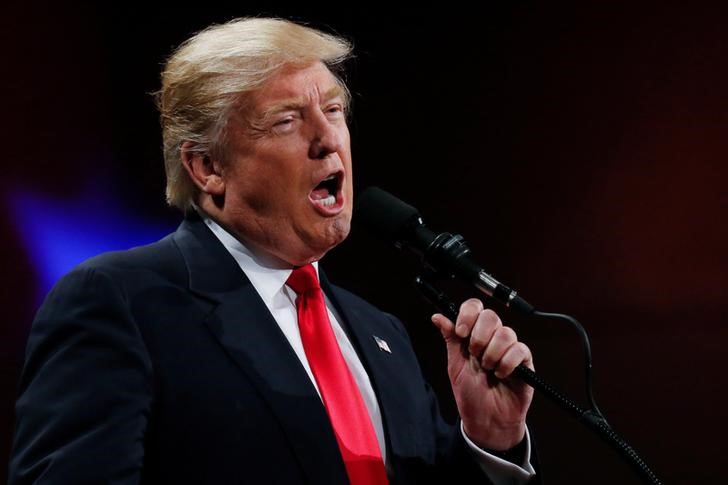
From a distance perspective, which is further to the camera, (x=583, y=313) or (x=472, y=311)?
(x=583, y=313)

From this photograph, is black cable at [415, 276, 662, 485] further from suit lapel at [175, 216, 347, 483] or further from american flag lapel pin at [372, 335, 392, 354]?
american flag lapel pin at [372, 335, 392, 354]

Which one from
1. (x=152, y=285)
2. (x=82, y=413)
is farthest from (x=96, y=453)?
(x=152, y=285)

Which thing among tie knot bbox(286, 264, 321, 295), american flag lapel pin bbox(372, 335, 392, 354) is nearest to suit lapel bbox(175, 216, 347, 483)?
tie knot bbox(286, 264, 321, 295)

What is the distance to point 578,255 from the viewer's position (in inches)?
103

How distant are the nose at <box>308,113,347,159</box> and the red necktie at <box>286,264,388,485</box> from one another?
0.23 meters

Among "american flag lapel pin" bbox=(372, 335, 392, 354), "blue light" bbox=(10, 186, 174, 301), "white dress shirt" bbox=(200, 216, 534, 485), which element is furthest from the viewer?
"blue light" bbox=(10, 186, 174, 301)

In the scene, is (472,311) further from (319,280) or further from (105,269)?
(105,269)

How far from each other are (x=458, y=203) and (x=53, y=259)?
1279 mm

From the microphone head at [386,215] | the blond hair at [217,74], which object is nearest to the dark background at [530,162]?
the blond hair at [217,74]

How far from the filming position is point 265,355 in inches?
53.7

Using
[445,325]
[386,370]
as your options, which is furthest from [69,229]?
[445,325]

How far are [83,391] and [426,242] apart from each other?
0.55 m

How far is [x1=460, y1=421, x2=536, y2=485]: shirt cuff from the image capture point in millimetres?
1531

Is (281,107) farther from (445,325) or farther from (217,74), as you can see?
(445,325)
